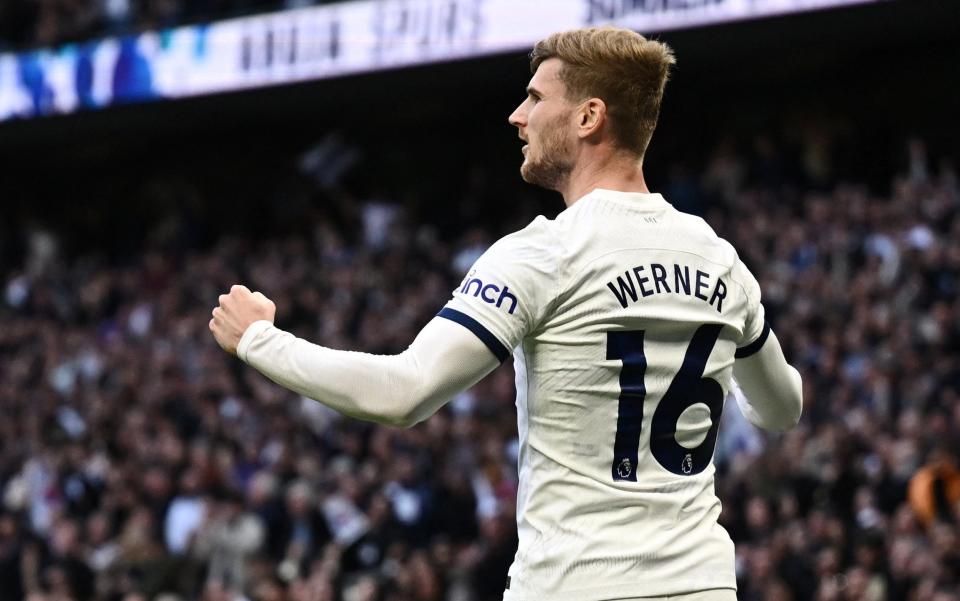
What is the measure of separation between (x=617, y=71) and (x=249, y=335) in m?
0.76

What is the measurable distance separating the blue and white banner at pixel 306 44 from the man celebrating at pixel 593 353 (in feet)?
37.2

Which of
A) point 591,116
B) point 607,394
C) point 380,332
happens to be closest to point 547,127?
point 591,116

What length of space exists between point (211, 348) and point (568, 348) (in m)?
13.7

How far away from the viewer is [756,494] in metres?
10.3

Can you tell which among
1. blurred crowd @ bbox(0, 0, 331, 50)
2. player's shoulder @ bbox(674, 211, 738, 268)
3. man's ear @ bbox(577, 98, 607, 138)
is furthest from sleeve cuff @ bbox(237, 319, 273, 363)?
blurred crowd @ bbox(0, 0, 331, 50)

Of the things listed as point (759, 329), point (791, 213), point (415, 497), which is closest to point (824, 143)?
point (791, 213)

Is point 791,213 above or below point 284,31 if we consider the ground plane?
below

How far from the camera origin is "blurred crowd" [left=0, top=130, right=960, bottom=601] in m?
9.95

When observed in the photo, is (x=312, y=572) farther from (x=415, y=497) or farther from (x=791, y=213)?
(x=791, y=213)

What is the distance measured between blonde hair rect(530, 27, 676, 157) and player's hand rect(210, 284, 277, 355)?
25.2 inches

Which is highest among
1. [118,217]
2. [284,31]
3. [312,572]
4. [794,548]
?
[284,31]

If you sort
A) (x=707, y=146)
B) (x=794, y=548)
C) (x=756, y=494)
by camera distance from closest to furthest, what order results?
(x=794, y=548) → (x=756, y=494) → (x=707, y=146)

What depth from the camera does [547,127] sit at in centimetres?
279

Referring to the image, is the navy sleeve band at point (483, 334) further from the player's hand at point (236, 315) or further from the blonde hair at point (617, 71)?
the blonde hair at point (617, 71)
